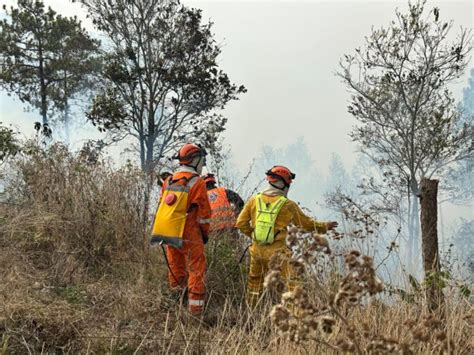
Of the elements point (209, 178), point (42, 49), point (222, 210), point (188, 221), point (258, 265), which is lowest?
point (258, 265)

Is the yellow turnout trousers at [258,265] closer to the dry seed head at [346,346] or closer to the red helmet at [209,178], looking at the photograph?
the red helmet at [209,178]

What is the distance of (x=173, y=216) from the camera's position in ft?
14.5

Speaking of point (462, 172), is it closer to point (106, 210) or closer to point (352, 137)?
point (352, 137)

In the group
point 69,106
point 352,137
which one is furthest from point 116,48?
point 352,137

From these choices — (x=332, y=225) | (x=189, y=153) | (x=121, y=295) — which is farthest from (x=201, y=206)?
(x=332, y=225)

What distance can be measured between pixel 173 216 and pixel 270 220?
83 centimetres

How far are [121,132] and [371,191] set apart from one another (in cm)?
1029

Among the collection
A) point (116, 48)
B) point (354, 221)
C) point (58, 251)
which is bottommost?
point (58, 251)

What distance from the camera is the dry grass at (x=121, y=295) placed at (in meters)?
2.40

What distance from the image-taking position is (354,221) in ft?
12.5

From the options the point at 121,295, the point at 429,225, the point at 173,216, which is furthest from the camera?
the point at 173,216

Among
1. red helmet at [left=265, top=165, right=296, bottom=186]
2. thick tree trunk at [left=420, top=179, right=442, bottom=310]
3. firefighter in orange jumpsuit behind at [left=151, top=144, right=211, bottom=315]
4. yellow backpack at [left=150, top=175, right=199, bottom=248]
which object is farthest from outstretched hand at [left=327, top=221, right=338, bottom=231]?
yellow backpack at [left=150, top=175, right=199, bottom=248]

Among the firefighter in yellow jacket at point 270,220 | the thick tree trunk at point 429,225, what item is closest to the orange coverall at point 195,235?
the firefighter in yellow jacket at point 270,220

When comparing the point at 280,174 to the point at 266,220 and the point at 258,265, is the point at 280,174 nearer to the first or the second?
the point at 266,220
